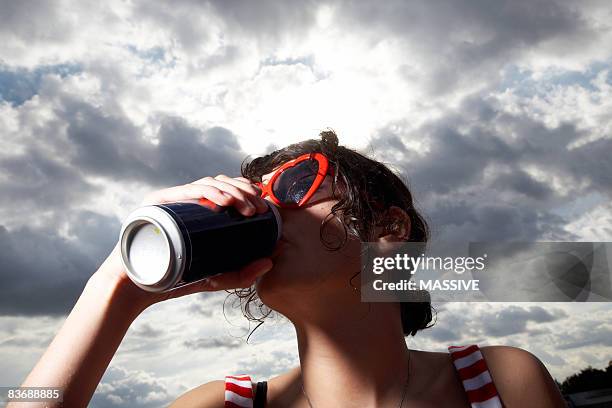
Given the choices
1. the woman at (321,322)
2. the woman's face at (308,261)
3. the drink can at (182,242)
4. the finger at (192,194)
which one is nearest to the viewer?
the drink can at (182,242)

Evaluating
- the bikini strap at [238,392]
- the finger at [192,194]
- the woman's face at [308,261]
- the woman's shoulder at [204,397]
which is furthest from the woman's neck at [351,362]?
the finger at [192,194]

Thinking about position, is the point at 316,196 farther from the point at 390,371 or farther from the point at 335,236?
the point at 390,371

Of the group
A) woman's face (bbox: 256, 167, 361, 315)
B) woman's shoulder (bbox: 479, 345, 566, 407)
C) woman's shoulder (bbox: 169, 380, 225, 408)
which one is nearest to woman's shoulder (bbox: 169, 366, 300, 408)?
woman's shoulder (bbox: 169, 380, 225, 408)

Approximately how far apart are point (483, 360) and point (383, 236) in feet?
1.78

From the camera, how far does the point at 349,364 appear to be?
1.99 metres

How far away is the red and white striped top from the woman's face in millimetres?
369

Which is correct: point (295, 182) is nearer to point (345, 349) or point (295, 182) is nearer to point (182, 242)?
point (345, 349)

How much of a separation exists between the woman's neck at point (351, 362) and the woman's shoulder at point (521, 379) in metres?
0.31

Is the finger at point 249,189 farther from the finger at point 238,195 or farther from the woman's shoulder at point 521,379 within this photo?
the woman's shoulder at point 521,379

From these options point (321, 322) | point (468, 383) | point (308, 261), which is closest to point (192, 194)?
point (308, 261)

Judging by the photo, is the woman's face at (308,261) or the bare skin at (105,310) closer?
the bare skin at (105,310)

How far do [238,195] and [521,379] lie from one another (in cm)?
110

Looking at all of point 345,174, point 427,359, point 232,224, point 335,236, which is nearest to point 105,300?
point 232,224

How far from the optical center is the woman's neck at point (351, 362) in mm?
1991
